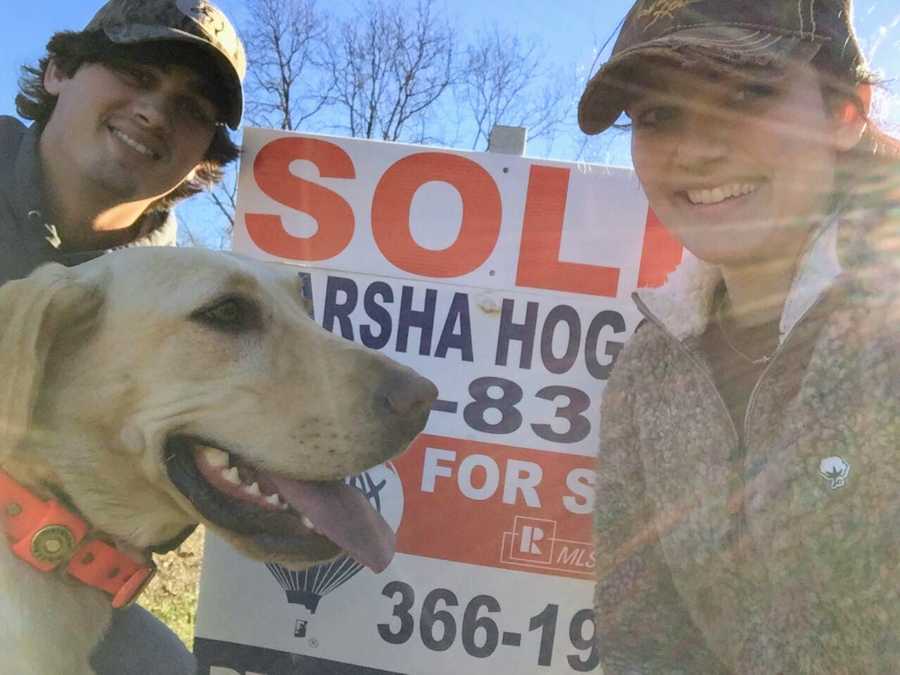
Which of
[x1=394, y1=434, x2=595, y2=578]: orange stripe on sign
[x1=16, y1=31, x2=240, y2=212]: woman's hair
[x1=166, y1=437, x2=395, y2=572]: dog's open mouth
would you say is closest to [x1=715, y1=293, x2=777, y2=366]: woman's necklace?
[x1=394, y1=434, x2=595, y2=578]: orange stripe on sign

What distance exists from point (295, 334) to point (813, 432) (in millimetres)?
1151

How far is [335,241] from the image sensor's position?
2.40m

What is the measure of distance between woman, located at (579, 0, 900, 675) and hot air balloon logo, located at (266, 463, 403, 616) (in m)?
0.87

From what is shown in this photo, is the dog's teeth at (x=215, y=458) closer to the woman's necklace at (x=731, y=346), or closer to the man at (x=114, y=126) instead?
the man at (x=114, y=126)

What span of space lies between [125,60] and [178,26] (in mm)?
187

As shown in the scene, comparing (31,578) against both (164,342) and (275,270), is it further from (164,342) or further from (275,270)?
(275,270)

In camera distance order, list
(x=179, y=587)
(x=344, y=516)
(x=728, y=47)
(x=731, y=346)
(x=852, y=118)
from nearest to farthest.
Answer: (x=728, y=47) → (x=852, y=118) → (x=344, y=516) → (x=731, y=346) → (x=179, y=587)

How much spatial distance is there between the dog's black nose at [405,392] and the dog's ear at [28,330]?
27.2 inches

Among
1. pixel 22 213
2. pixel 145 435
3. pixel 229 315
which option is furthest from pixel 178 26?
pixel 145 435

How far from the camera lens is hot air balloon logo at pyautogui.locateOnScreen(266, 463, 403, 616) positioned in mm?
2375

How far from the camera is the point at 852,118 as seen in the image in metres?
1.54

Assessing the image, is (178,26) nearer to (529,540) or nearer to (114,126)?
(114,126)

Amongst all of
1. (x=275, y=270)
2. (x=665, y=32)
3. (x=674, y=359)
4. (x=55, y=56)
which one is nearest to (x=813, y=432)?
(x=674, y=359)

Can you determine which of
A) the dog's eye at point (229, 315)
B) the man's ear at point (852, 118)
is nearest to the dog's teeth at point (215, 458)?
the dog's eye at point (229, 315)
